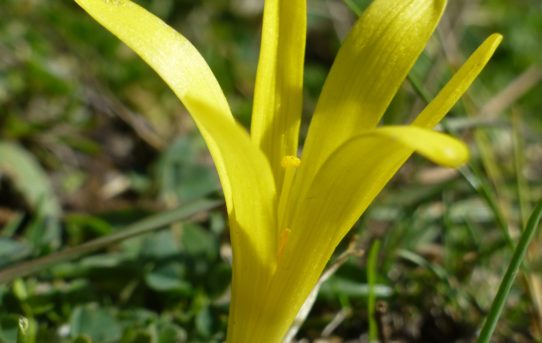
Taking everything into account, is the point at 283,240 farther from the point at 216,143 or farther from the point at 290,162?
the point at 216,143

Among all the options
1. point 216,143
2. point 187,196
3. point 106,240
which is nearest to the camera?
point 216,143

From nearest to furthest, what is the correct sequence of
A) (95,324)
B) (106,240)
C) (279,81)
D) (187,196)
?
(279,81) → (95,324) → (106,240) → (187,196)

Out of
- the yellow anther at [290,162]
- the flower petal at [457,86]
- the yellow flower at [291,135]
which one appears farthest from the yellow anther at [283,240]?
the flower petal at [457,86]

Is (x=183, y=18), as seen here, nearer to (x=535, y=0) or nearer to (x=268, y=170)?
(x=535, y=0)

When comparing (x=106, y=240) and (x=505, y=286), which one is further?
(x=106, y=240)

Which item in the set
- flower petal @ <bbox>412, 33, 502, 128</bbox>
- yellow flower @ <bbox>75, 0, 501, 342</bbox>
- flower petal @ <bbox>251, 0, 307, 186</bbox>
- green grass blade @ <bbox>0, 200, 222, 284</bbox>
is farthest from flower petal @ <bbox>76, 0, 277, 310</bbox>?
green grass blade @ <bbox>0, 200, 222, 284</bbox>

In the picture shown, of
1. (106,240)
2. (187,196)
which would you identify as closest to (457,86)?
(106,240)

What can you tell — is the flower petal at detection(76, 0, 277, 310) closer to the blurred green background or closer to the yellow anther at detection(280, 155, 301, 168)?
the yellow anther at detection(280, 155, 301, 168)
